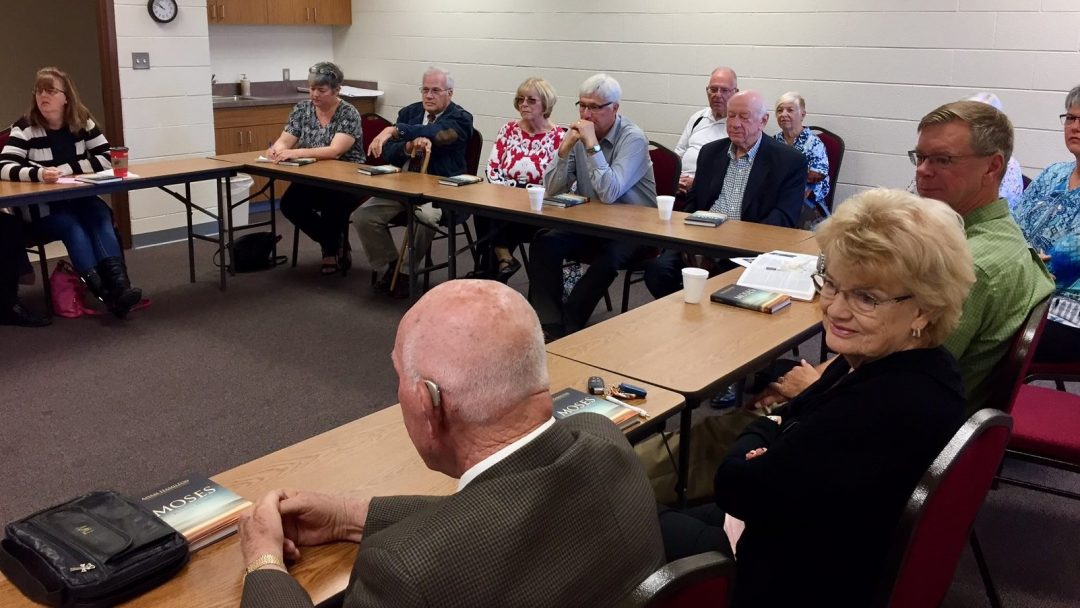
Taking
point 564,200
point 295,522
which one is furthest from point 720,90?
point 295,522

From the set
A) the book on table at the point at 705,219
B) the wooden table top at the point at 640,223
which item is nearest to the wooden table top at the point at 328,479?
the wooden table top at the point at 640,223

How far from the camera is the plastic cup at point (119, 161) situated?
4.35 m

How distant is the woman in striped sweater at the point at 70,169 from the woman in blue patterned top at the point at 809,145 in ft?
11.2

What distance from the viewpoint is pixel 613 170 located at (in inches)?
160

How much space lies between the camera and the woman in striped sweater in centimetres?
436

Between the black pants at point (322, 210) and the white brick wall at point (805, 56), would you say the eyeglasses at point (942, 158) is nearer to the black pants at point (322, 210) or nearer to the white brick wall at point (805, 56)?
the white brick wall at point (805, 56)

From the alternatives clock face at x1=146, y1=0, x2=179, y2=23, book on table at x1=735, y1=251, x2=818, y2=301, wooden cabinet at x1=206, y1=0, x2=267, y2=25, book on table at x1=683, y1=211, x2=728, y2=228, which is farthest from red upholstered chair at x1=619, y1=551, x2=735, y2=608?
wooden cabinet at x1=206, y1=0, x2=267, y2=25

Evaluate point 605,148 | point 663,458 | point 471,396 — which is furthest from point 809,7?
point 471,396

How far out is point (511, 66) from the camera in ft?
21.6

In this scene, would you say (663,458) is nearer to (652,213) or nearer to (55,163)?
(652,213)

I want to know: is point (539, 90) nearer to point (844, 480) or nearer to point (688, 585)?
point (844, 480)

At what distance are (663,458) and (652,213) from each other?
6.35 feet

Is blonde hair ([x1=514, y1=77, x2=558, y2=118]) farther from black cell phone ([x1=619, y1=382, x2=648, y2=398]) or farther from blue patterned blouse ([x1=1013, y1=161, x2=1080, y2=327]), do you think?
black cell phone ([x1=619, y1=382, x2=648, y2=398])

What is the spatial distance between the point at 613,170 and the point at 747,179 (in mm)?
594
